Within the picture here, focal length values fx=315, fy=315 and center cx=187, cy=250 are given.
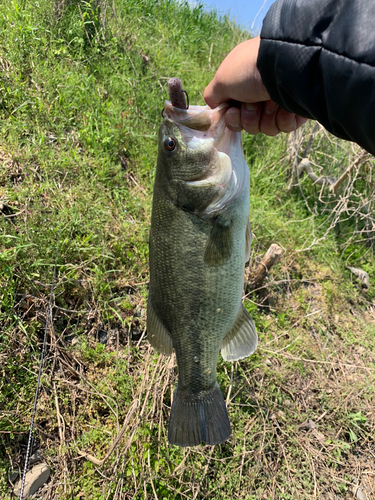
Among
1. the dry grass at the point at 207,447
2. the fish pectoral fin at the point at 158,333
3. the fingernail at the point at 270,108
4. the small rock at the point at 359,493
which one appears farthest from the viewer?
the small rock at the point at 359,493

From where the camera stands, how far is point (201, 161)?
166 centimetres

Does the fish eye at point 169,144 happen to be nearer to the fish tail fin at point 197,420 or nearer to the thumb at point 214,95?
the thumb at point 214,95

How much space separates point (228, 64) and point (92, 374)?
2.69 meters

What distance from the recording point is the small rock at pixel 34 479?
2451mm

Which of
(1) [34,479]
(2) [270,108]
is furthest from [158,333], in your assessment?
(1) [34,479]

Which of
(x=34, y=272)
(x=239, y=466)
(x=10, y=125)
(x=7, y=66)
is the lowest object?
(x=239, y=466)

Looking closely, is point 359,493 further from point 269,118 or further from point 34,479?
point 269,118

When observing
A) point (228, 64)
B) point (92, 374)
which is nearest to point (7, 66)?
point (228, 64)

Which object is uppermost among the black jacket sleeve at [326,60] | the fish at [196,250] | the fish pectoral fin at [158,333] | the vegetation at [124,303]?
A: the black jacket sleeve at [326,60]

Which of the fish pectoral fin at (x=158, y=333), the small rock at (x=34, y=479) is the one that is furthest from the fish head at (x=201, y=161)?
the small rock at (x=34, y=479)

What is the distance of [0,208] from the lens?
302cm

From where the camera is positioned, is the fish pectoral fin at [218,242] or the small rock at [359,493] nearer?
the fish pectoral fin at [218,242]

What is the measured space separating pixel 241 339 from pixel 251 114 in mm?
1354

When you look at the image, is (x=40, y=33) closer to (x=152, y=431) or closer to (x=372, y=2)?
(x=372, y=2)
